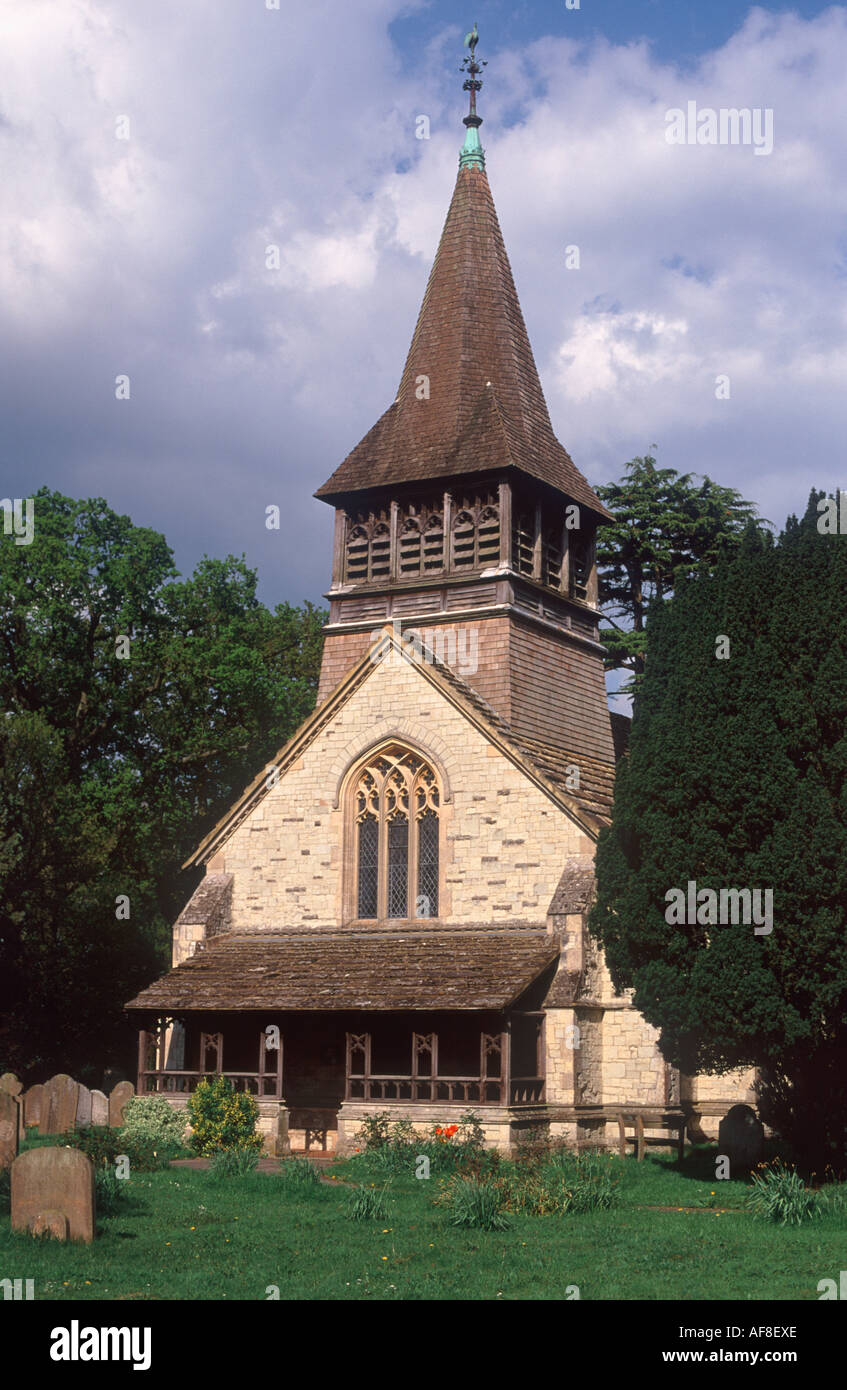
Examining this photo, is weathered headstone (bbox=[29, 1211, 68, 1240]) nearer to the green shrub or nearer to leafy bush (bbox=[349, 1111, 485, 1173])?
the green shrub

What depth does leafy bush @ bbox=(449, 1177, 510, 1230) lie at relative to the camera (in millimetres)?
16031

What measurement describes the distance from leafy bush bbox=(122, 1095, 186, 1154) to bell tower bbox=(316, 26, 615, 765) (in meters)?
10.0

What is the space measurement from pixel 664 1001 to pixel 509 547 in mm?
13090

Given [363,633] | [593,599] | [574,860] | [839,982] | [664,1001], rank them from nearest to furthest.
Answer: [839,982], [664,1001], [574,860], [363,633], [593,599]

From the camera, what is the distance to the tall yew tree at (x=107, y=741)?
35.0m

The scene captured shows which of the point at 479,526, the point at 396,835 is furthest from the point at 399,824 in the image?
the point at 479,526

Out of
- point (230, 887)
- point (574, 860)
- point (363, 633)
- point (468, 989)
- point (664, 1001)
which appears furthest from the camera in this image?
point (363, 633)

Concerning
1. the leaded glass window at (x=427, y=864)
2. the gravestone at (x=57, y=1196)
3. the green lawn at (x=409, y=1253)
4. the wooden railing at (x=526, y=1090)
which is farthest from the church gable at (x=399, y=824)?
the gravestone at (x=57, y=1196)

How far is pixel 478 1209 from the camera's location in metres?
16.2

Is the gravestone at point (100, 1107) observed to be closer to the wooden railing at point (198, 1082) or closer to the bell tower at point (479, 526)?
the wooden railing at point (198, 1082)

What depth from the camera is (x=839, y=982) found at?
19.3m

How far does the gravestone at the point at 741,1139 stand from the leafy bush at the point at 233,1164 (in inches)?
281

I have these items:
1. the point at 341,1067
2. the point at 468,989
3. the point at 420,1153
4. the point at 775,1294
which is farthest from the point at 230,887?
the point at 775,1294
